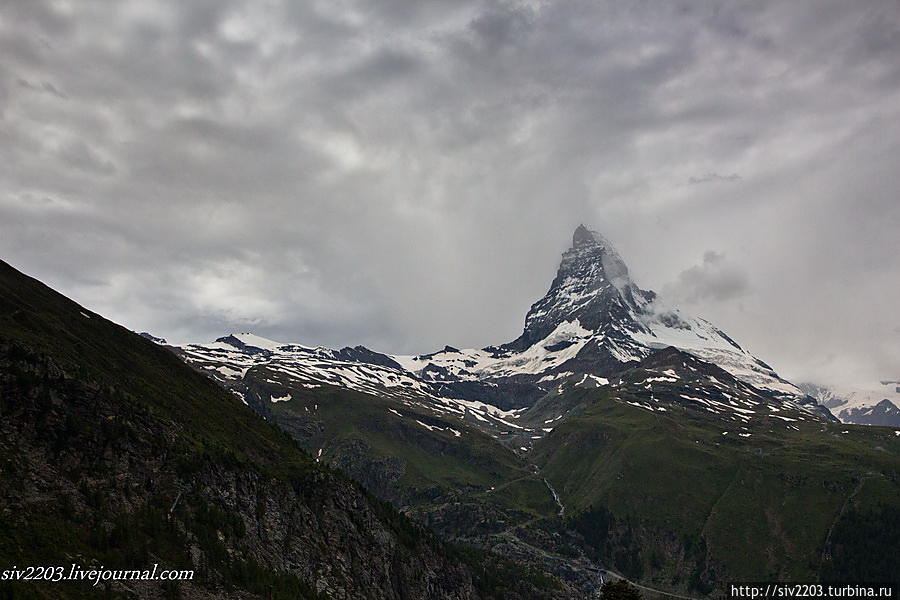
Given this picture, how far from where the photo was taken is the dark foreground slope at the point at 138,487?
360ft

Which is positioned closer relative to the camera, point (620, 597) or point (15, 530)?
point (620, 597)

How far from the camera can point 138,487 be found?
434ft

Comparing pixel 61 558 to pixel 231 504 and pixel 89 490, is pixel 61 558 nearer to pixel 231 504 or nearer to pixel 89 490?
pixel 89 490

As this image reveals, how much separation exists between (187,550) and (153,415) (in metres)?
42.0

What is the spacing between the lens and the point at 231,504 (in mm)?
154250

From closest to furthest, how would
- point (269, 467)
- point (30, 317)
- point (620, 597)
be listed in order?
1. point (620, 597)
2. point (30, 317)
3. point (269, 467)

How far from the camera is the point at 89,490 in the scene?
396 ft

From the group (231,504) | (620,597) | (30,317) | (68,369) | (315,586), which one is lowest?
(315,586)

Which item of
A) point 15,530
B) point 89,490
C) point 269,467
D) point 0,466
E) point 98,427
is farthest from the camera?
point 269,467

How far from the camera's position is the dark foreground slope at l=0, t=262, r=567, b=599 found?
110 metres

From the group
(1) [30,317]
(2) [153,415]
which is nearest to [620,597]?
(2) [153,415]

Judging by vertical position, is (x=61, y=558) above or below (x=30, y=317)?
below

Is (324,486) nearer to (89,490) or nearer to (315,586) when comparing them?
(315,586)

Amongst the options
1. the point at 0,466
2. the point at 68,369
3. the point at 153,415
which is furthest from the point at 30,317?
the point at 0,466
